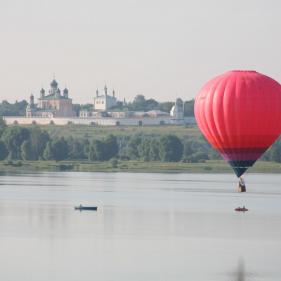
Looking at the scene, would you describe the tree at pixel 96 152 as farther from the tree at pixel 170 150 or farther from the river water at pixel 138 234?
the river water at pixel 138 234

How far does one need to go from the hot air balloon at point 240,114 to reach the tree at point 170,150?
271ft

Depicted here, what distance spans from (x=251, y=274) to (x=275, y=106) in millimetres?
11330

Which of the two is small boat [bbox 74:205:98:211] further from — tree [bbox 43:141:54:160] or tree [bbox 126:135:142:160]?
tree [bbox 126:135:142:160]

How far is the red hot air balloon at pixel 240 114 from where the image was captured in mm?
56594

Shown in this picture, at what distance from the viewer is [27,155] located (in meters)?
141

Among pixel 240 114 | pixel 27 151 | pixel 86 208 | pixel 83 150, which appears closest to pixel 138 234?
pixel 240 114

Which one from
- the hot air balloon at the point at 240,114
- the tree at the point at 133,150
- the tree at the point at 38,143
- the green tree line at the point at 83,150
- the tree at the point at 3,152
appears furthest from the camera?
the tree at the point at 133,150

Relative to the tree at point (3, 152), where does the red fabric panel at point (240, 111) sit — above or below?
above

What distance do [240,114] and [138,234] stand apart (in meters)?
6.02

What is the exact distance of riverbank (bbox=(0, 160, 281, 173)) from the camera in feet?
421

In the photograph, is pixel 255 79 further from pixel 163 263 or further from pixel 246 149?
pixel 163 263

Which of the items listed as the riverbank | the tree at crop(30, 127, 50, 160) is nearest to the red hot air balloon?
the riverbank

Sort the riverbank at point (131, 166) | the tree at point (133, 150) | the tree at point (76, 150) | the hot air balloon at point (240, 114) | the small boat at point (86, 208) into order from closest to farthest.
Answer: the hot air balloon at point (240, 114), the small boat at point (86, 208), the riverbank at point (131, 166), the tree at point (76, 150), the tree at point (133, 150)

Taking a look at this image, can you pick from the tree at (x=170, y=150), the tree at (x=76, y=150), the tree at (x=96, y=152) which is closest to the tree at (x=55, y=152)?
the tree at (x=76, y=150)
